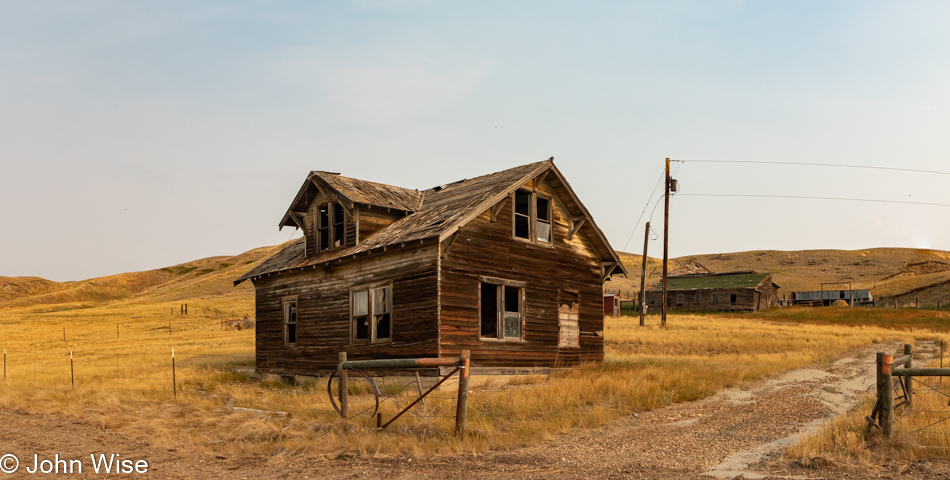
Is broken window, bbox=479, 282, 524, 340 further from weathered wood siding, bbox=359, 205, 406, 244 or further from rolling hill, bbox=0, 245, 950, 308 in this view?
rolling hill, bbox=0, 245, 950, 308

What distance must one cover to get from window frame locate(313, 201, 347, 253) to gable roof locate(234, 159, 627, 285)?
0.39 metres

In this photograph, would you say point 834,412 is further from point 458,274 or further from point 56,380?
point 56,380

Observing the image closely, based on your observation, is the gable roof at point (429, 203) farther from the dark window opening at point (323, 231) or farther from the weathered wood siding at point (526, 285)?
the dark window opening at point (323, 231)

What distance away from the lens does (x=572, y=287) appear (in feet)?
72.3

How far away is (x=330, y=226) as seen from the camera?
2219cm

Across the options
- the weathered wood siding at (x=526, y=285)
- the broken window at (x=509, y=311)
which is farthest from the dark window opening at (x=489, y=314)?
the weathered wood siding at (x=526, y=285)

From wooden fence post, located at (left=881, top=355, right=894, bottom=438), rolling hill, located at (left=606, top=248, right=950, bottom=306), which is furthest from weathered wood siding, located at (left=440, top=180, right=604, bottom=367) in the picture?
rolling hill, located at (left=606, top=248, right=950, bottom=306)

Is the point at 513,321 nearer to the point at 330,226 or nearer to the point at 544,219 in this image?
the point at 544,219

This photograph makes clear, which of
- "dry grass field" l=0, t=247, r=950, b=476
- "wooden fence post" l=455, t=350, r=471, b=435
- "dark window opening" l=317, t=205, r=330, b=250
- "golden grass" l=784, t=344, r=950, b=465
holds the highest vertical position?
"dark window opening" l=317, t=205, r=330, b=250

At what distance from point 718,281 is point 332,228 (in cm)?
5319

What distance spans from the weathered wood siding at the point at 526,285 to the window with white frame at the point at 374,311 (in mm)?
2032

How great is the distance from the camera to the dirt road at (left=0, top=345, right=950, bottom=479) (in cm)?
875

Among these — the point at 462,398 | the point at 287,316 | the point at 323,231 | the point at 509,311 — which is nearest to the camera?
the point at 462,398

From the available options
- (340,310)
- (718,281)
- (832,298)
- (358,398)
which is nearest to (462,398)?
(358,398)
